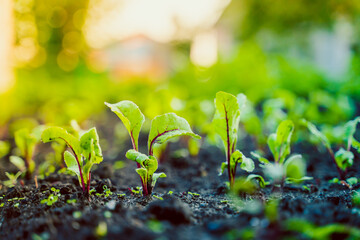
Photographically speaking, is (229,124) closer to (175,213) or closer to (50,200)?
(175,213)

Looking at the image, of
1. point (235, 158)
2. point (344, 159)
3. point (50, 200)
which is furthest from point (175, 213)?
point (344, 159)

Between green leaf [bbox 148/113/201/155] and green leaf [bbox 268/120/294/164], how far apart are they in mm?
578

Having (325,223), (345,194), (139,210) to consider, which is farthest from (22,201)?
(345,194)

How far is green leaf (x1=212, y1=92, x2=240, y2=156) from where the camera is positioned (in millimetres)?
1422

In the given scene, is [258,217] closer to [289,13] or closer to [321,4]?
[321,4]

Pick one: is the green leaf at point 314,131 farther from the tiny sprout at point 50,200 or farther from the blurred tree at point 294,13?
the blurred tree at point 294,13

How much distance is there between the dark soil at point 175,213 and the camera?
0.99m

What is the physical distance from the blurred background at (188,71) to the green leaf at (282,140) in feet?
2.14

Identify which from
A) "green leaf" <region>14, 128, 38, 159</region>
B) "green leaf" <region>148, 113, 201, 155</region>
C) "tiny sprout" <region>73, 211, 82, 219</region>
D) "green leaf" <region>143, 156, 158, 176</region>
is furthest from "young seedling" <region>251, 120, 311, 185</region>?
"green leaf" <region>14, 128, 38, 159</region>

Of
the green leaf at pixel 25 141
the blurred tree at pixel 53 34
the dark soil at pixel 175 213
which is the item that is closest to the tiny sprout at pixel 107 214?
the dark soil at pixel 175 213

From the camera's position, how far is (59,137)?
1377mm

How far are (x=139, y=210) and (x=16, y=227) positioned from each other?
52 cm

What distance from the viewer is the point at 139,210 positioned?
4.09 feet

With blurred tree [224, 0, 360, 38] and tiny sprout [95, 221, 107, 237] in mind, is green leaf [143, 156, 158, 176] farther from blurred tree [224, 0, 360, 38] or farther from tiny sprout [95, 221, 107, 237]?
blurred tree [224, 0, 360, 38]
